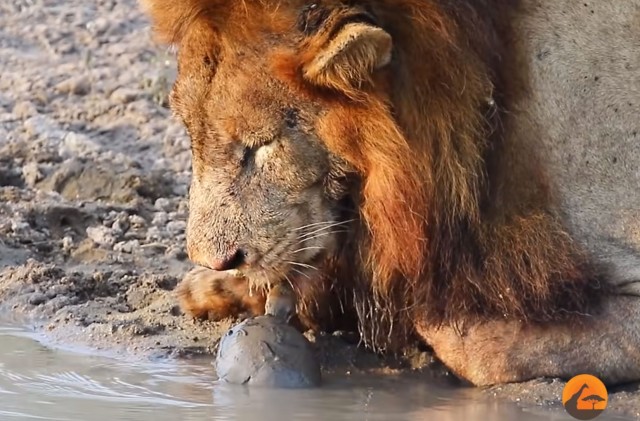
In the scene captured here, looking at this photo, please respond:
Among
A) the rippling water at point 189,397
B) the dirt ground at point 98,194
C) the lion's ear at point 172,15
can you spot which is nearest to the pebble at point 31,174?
the dirt ground at point 98,194

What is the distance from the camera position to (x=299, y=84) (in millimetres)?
4324

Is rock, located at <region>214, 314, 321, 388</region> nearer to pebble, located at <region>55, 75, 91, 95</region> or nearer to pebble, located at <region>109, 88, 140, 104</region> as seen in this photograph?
pebble, located at <region>109, 88, 140, 104</region>

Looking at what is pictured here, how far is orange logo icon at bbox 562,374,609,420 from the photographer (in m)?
4.39

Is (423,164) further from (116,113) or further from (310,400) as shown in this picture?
(116,113)

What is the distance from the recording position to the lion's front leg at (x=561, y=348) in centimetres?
460

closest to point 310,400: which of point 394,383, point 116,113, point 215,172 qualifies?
point 394,383

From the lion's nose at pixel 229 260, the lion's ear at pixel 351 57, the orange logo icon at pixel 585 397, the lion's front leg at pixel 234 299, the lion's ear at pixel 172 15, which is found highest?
the lion's ear at pixel 172 15

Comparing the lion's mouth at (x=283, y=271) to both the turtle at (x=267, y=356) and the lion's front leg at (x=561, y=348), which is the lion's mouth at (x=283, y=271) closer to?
the turtle at (x=267, y=356)

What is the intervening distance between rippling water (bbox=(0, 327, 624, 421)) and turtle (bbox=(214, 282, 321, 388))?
43 mm

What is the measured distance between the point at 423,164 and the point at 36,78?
379cm

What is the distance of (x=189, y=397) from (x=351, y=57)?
3.63 feet

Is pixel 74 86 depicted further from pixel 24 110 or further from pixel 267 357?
pixel 267 357

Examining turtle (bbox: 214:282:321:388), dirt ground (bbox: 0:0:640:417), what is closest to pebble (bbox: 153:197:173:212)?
dirt ground (bbox: 0:0:640:417)

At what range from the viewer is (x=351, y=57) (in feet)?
13.8
